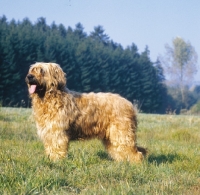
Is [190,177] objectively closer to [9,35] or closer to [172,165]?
[172,165]

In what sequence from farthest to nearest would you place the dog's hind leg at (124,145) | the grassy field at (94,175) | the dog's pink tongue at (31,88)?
the dog's hind leg at (124,145), the dog's pink tongue at (31,88), the grassy field at (94,175)

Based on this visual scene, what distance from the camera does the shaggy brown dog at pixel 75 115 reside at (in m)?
7.14

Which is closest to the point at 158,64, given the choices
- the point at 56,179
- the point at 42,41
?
the point at 42,41

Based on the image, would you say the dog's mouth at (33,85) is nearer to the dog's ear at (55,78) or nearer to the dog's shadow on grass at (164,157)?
the dog's ear at (55,78)

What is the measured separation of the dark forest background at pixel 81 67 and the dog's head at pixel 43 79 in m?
37.0

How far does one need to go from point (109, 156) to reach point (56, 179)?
9.09 ft

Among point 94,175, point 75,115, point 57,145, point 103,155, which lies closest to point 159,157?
point 103,155

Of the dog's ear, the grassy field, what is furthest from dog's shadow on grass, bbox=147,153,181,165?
the dog's ear

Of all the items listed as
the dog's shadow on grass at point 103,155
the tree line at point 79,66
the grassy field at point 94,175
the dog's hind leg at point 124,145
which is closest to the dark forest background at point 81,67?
the tree line at point 79,66

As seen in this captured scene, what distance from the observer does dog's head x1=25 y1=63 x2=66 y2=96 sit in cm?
718

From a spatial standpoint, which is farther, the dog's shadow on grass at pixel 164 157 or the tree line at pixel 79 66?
the tree line at pixel 79 66

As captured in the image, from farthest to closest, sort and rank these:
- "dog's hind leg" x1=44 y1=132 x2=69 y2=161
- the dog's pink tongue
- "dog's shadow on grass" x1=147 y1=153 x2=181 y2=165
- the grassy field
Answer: "dog's shadow on grass" x1=147 y1=153 x2=181 y2=165 → the dog's pink tongue → "dog's hind leg" x1=44 y1=132 x2=69 y2=161 → the grassy field

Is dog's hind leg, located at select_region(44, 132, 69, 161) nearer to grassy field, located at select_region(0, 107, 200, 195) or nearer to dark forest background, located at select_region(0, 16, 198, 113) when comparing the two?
grassy field, located at select_region(0, 107, 200, 195)

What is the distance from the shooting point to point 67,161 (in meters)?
6.21
